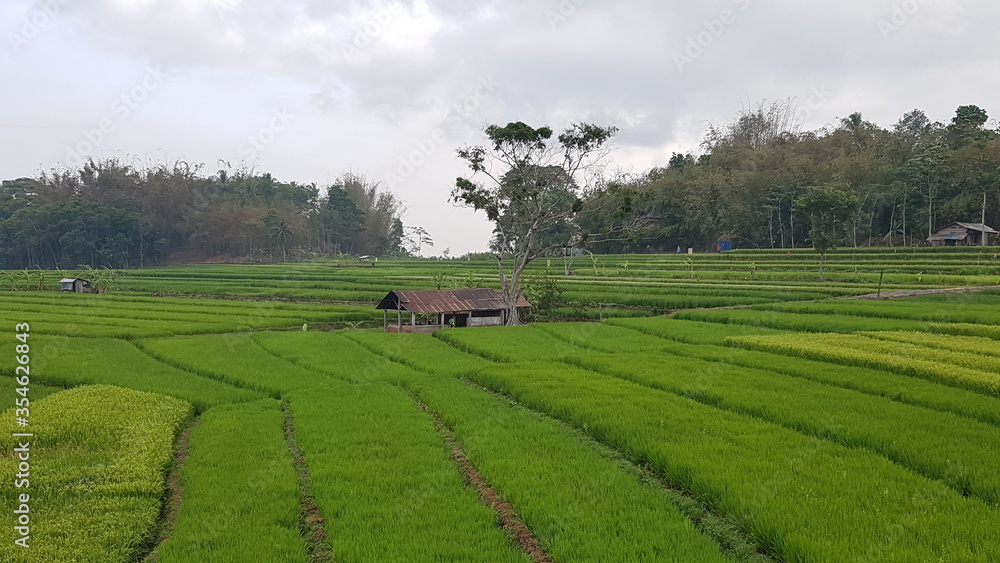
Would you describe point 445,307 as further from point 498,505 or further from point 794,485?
point 794,485

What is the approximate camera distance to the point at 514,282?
27938 mm

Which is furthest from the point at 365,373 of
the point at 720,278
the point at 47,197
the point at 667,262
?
the point at 47,197

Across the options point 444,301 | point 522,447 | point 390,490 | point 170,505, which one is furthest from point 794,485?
point 444,301

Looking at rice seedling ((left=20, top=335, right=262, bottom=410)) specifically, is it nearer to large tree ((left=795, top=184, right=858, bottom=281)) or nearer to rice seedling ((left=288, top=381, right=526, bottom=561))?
rice seedling ((left=288, top=381, right=526, bottom=561))

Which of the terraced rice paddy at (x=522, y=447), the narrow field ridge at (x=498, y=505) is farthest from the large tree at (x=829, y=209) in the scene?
the narrow field ridge at (x=498, y=505)

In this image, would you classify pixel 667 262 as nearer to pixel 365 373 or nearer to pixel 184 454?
pixel 365 373

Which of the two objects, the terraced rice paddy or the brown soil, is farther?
the brown soil

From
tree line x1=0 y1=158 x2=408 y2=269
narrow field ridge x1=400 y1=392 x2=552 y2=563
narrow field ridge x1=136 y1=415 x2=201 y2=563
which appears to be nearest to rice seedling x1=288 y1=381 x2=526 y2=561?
narrow field ridge x1=400 y1=392 x2=552 y2=563

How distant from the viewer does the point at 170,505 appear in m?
7.69

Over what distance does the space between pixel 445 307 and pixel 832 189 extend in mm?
31132

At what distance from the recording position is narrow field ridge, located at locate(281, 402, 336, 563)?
634 cm

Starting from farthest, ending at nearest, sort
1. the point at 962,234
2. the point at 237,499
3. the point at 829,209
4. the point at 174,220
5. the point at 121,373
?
the point at 174,220
the point at 962,234
the point at 829,209
the point at 121,373
the point at 237,499

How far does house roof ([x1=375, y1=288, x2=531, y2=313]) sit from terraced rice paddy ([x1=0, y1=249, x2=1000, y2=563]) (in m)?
4.13

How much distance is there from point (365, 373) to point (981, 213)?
50.2 metres
